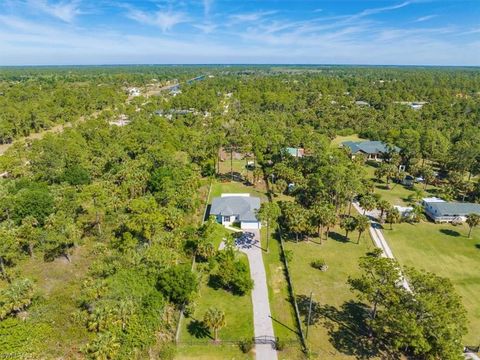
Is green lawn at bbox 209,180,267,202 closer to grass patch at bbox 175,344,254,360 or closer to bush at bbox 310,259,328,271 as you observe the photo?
bush at bbox 310,259,328,271

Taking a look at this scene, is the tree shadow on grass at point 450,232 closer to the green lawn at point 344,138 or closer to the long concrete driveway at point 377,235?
the long concrete driveway at point 377,235

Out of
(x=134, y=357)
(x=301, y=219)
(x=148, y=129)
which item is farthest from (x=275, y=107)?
(x=134, y=357)

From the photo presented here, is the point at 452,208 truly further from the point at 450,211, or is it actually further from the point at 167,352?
the point at 167,352

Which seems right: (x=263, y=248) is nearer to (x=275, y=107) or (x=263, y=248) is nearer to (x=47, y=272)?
(x=47, y=272)

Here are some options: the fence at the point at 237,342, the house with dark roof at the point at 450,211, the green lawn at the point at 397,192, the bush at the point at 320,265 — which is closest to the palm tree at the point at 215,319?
the fence at the point at 237,342

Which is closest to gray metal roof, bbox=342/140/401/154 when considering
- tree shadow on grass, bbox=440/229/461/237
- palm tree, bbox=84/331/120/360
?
tree shadow on grass, bbox=440/229/461/237
